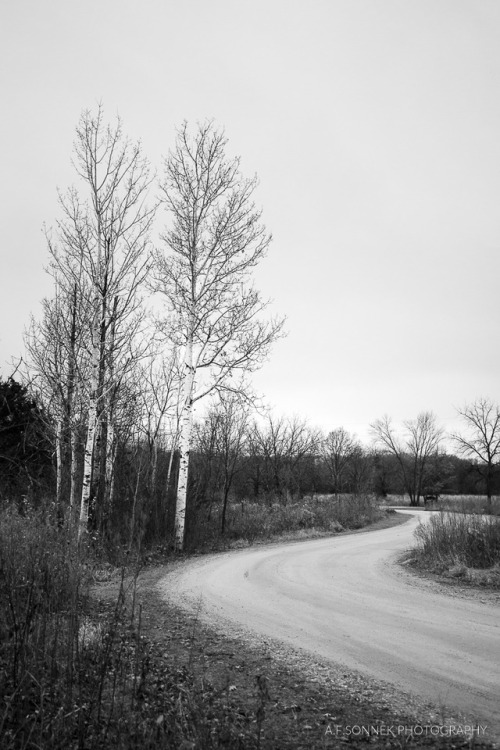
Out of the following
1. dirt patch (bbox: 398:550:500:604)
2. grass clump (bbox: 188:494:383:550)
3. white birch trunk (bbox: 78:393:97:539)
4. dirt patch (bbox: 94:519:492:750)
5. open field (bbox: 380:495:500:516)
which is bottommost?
grass clump (bbox: 188:494:383:550)

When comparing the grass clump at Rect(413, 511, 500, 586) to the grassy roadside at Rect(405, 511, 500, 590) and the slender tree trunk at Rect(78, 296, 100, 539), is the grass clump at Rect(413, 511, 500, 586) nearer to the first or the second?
the grassy roadside at Rect(405, 511, 500, 590)

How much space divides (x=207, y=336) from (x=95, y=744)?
13247 millimetres

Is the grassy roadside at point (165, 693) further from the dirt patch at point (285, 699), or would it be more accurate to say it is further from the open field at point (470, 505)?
the open field at point (470, 505)

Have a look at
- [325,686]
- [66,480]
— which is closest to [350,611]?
[325,686]

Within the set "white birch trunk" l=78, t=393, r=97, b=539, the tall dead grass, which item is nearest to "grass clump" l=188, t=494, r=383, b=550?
"white birch trunk" l=78, t=393, r=97, b=539

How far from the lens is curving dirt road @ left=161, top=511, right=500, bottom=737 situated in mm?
5547

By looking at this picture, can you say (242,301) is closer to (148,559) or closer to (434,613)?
(148,559)

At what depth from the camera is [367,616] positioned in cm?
838

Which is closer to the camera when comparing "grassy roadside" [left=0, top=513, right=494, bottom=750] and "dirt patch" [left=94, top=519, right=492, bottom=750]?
"grassy roadside" [left=0, top=513, right=494, bottom=750]

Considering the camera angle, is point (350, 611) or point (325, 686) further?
point (350, 611)

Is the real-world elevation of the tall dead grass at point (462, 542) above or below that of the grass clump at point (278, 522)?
above

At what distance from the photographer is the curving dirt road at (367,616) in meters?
5.55

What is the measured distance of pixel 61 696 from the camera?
153 inches

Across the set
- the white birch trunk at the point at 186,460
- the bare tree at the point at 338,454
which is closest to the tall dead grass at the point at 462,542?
the white birch trunk at the point at 186,460
